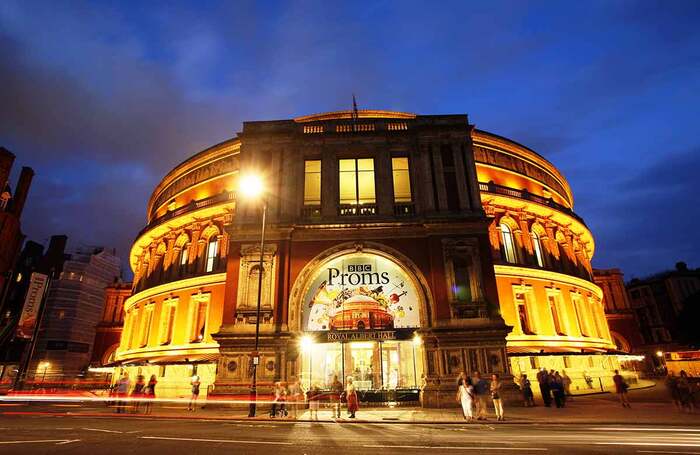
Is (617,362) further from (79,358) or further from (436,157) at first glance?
(79,358)

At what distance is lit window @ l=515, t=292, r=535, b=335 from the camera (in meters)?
27.3

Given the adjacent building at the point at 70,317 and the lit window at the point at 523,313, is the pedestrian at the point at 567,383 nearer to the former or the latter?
the lit window at the point at 523,313

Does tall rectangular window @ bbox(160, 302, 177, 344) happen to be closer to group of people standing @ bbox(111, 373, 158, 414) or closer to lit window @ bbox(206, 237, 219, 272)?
lit window @ bbox(206, 237, 219, 272)

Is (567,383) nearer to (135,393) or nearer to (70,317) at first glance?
(135,393)

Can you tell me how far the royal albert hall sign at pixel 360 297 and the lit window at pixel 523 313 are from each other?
33.8 ft

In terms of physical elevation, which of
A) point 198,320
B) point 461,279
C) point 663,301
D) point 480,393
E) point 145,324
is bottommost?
point 480,393

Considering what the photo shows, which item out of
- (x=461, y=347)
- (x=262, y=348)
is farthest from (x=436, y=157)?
(x=262, y=348)

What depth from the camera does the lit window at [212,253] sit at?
1193 inches

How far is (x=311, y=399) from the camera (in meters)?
17.3

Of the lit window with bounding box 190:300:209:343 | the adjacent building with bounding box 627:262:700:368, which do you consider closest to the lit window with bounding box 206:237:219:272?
the lit window with bounding box 190:300:209:343

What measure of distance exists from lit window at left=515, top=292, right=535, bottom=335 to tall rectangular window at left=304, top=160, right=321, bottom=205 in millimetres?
16268

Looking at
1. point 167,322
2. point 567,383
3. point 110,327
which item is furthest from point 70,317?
point 567,383

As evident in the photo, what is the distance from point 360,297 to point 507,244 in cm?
1398

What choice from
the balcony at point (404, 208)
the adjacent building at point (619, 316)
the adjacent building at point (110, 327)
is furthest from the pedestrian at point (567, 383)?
the adjacent building at point (110, 327)
